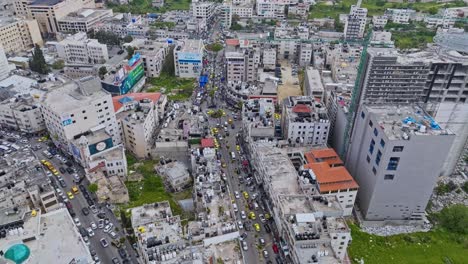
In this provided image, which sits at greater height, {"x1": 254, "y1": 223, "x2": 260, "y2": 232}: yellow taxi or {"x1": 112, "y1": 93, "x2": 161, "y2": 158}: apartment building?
{"x1": 112, "y1": 93, "x2": 161, "y2": 158}: apartment building

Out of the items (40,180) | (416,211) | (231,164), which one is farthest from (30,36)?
(416,211)

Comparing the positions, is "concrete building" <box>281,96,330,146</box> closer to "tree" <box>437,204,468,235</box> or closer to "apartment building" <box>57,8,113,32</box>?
"tree" <box>437,204,468,235</box>

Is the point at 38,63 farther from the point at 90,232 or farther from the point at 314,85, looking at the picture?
the point at 314,85

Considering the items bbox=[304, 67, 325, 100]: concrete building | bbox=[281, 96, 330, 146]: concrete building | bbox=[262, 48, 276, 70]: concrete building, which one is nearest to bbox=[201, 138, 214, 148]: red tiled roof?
bbox=[281, 96, 330, 146]: concrete building

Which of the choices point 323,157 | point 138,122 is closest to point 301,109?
point 323,157

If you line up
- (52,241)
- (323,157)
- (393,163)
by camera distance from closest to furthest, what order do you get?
(52,241) < (393,163) < (323,157)

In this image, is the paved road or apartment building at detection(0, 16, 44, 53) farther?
apartment building at detection(0, 16, 44, 53)
